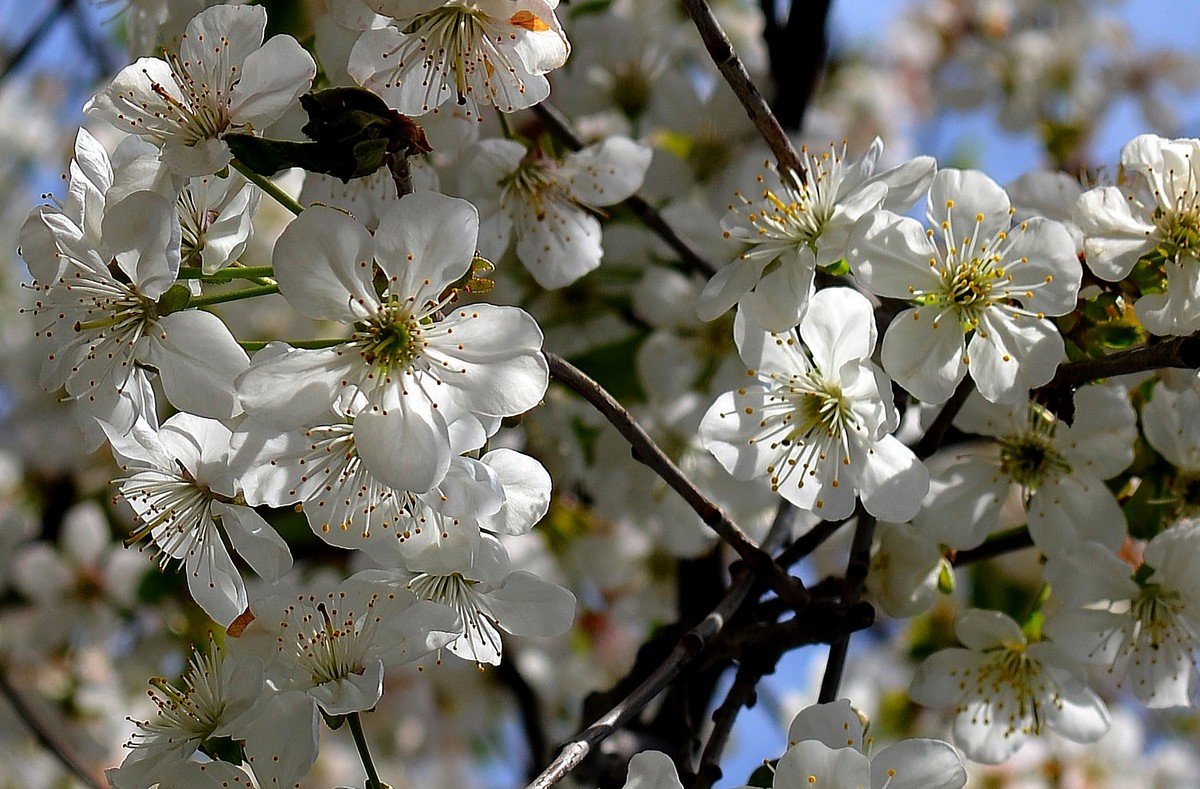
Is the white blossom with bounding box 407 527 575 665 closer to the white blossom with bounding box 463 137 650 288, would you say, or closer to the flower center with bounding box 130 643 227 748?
the flower center with bounding box 130 643 227 748

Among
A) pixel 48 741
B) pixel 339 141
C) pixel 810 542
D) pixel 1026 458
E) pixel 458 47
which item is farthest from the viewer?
pixel 48 741

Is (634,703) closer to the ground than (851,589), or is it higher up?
closer to the ground

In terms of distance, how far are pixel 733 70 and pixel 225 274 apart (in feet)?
1.34

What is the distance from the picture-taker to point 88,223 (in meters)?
0.87

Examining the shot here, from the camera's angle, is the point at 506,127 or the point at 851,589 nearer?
the point at 851,589

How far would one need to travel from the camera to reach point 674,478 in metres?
0.90

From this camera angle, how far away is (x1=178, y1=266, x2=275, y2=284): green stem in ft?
2.86

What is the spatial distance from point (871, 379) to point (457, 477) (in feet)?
1.08

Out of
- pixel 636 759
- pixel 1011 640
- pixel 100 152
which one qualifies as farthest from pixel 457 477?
pixel 1011 640

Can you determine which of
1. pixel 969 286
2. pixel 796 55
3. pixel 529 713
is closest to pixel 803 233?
pixel 969 286

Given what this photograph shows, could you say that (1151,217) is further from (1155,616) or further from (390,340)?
(390,340)

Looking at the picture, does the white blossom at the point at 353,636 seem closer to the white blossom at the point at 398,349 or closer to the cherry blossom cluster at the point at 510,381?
the cherry blossom cluster at the point at 510,381

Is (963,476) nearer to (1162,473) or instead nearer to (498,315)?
(1162,473)

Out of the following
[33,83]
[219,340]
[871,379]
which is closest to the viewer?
[219,340]
